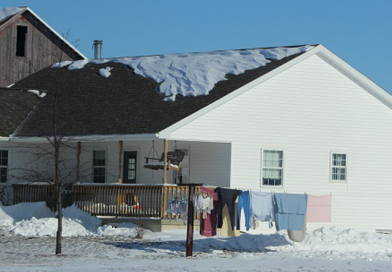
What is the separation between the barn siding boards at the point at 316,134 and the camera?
116ft

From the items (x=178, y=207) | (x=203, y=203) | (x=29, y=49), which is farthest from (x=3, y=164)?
(x=203, y=203)

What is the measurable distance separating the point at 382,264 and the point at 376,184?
10.9m

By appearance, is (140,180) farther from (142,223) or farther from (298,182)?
(298,182)

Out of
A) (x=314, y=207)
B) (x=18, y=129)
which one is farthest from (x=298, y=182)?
(x=18, y=129)

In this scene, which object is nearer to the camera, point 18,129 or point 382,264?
point 382,264

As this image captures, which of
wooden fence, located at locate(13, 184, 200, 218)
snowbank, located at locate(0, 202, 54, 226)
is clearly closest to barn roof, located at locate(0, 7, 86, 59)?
wooden fence, located at locate(13, 184, 200, 218)

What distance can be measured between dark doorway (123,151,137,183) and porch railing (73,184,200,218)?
6.83ft

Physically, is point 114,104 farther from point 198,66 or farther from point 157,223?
point 157,223

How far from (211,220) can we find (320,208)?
823 cm

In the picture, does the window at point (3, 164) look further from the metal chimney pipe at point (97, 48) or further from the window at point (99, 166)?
the metal chimney pipe at point (97, 48)

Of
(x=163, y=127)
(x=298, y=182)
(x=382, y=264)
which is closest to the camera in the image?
(x=382, y=264)

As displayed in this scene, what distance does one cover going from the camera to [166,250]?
95.2 ft

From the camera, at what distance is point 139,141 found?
37.5 metres

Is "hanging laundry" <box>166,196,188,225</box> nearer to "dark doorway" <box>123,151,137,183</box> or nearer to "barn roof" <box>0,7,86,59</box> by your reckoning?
"dark doorway" <box>123,151,137,183</box>
